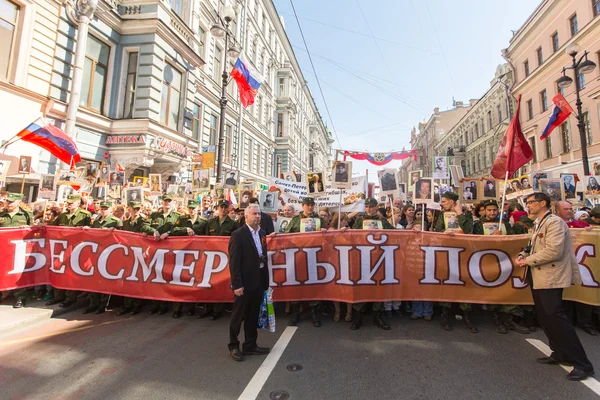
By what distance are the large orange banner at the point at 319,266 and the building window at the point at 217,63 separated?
1990 cm

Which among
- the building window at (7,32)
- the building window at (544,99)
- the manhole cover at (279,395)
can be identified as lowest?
the manhole cover at (279,395)

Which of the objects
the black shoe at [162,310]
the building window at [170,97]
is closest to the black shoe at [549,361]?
the black shoe at [162,310]

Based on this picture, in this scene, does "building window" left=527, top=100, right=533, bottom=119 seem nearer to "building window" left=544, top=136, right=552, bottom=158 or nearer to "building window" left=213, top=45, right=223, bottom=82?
"building window" left=544, top=136, right=552, bottom=158

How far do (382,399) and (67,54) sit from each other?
14983 mm

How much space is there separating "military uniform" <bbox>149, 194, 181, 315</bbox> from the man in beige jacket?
5.45m

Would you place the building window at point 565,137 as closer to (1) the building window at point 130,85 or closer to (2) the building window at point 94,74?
(1) the building window at point 130,85

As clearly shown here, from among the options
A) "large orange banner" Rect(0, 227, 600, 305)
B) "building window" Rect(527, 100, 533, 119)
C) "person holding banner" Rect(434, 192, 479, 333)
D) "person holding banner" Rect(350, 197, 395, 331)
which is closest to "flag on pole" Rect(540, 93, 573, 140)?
"person holding banner" Rect(434, 192, 479, 333)

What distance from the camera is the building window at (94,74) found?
41.9ft

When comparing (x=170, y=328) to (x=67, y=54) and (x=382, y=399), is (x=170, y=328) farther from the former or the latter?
(x=67, y=54)

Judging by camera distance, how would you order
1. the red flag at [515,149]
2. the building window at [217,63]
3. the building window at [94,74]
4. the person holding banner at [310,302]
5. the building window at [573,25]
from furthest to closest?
the building window at [217,63], the building window at [573,25], the building window at [94,74], the red flag at [515,149], the person holding banner at [310,302]

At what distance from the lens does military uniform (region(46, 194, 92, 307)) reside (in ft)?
18.6

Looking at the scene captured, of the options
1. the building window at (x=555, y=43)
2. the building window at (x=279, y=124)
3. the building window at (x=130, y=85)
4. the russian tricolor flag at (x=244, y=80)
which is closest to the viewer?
the building window at (x=130, y=85)

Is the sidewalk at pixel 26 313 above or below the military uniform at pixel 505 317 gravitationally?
below

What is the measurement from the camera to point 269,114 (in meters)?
35.5
